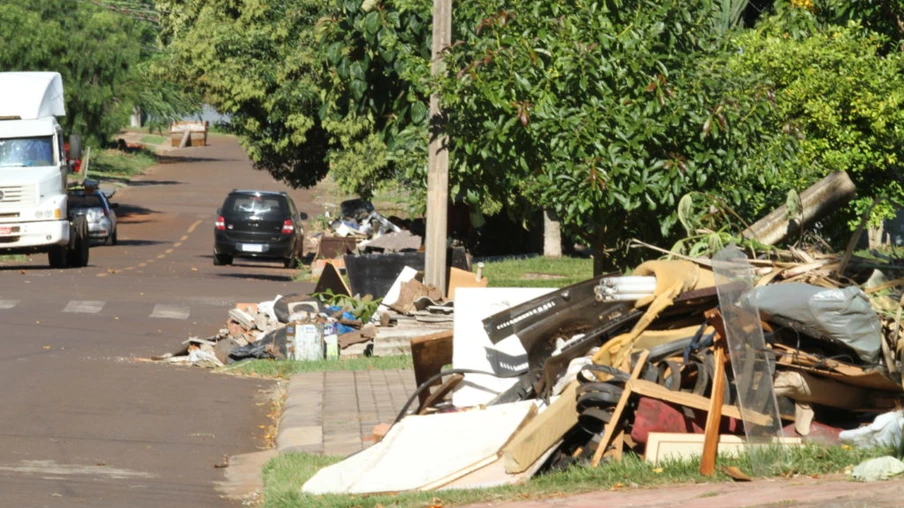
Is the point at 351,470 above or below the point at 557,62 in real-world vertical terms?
below

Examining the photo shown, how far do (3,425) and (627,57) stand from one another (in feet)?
20.3

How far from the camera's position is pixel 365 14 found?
1566 cm

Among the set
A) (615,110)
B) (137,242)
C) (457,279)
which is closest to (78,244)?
(137,242)

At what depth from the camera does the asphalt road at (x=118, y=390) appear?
9352 millimetres

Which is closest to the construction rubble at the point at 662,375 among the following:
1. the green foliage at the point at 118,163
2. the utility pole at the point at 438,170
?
the utility pole at the point at 438,170

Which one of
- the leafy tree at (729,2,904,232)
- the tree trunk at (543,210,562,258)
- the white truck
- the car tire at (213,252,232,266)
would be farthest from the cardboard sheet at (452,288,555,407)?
the car tire at (213,252,232,266)

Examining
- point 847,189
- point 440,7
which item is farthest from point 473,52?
point 847,189

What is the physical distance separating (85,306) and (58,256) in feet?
29.9

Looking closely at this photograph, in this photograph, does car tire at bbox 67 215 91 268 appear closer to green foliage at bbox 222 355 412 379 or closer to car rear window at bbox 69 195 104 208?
car rear window at bbox 69 195 104 208

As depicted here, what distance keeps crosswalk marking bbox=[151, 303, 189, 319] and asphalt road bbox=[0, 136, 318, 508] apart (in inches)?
1.6

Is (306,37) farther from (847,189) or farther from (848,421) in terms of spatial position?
(848,421)

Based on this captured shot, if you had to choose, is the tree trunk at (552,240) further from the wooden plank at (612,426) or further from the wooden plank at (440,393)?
the wooden plank at (612,426)

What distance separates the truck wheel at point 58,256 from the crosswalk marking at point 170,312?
8.49 meters

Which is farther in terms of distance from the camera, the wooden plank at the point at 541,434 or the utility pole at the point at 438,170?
the utility pole at the point at 438,170
